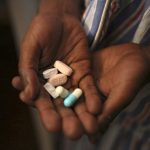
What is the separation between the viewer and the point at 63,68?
801 millimetres

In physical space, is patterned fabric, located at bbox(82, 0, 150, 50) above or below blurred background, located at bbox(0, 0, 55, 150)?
above

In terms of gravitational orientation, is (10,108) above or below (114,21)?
below

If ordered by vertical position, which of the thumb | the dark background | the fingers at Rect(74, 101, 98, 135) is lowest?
the dark background

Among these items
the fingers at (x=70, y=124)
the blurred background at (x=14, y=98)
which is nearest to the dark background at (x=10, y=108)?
the blurred background at (x=14, y=98)

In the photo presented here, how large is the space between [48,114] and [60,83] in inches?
5.0

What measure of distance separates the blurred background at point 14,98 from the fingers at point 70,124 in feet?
0.55

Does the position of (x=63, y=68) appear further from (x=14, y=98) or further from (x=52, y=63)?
(x=14, y=98)

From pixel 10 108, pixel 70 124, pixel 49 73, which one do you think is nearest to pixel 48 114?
pixel 70 124

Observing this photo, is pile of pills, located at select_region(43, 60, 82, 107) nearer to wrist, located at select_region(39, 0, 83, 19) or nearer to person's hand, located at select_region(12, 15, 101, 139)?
person's hand, located at select_region(12, 15, 101, 139)

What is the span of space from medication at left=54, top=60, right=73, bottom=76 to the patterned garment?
0.37ft

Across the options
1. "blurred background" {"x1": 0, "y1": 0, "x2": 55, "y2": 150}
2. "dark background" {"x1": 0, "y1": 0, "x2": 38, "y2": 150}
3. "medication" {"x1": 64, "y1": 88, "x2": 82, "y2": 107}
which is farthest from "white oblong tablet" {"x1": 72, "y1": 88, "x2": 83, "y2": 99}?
"dark background" {"x1": 0, "y1": 0, "x2": 38, "y2": 150}

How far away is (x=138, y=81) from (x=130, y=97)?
4 centimetres

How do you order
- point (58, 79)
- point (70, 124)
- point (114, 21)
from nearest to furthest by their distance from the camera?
1. point (70, 124)
2. point (58, 79)
3. point (114, 21)

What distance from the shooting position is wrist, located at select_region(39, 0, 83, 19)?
914mm
